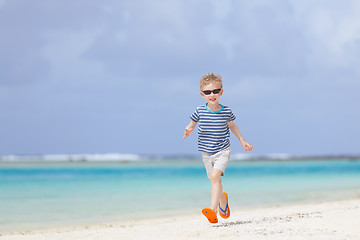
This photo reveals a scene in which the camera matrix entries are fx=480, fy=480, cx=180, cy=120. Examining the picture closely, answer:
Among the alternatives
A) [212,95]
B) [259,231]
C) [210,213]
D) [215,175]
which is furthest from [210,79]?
[259,231]

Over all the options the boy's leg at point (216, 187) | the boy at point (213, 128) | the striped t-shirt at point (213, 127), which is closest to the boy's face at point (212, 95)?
the boy at point (213, 128)

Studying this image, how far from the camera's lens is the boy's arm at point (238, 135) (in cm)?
618

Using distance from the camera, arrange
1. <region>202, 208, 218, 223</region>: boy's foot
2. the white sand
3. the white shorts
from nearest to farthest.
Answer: the white sand, the white shorts, <region>202, 208, 218, 223</region>: boy's foot

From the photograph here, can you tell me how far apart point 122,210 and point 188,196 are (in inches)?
141

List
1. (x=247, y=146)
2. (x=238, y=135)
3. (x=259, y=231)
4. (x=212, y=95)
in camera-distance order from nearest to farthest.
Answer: (x=212, y=95) → (x=259, y=231) → (x=247, y=146) → (x=238, y=135)

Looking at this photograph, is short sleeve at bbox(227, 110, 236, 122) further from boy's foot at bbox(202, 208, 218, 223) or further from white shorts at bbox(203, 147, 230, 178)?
boy's foot at bbox(202, 208, 218, 223)

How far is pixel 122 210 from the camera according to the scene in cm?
1154

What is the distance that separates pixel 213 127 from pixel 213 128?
1 centimetres

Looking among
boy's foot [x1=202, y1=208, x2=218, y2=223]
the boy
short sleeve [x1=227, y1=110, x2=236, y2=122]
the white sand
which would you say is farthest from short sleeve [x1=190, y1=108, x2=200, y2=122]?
the white sand

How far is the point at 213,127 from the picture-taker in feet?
19.9

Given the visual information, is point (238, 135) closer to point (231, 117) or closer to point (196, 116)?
point (231, 117)

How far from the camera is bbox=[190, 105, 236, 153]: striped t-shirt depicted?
19.9 feet

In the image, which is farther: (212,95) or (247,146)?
(247,146)

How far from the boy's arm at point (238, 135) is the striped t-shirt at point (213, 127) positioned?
0.12 meters
